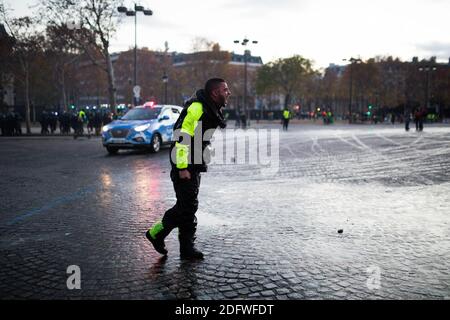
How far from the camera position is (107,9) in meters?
28.4

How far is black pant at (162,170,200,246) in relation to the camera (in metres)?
4.08

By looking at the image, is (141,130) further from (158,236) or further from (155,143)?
(158,236)

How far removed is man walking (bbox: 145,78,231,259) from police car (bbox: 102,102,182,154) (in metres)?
10.6

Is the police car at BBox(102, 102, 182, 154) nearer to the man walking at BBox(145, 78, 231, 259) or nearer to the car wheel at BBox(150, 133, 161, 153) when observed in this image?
the car wheel at BBox(150, 133, 161, 153)

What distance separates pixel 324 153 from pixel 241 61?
12328 centimetres

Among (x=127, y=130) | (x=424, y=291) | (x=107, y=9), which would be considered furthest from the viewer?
(x=107, y=9)

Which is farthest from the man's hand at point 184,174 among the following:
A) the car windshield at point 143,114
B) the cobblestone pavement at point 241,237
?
the car windshield at point 143,114

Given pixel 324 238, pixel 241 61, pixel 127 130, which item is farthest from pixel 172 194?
pixel 241 61

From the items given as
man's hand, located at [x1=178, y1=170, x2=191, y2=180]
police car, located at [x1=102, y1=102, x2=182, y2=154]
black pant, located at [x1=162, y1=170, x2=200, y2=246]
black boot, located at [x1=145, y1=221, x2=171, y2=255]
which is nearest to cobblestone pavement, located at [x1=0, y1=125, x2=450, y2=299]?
black boot, located at [x1=145, y1=221, x2=171, y2=255]

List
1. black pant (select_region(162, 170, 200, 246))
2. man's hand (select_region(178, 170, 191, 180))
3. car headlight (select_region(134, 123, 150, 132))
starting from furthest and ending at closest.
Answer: car headlight (select_region(134, 123, 150, 132)) → black pant (select_region(162, 170, 200, 246)) → man's hand (select_region(178, 170, 191, 180))

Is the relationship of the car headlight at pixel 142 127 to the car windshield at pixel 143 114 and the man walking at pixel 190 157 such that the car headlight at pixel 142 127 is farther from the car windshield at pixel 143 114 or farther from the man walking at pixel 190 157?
the man walking at pixel 190 157
